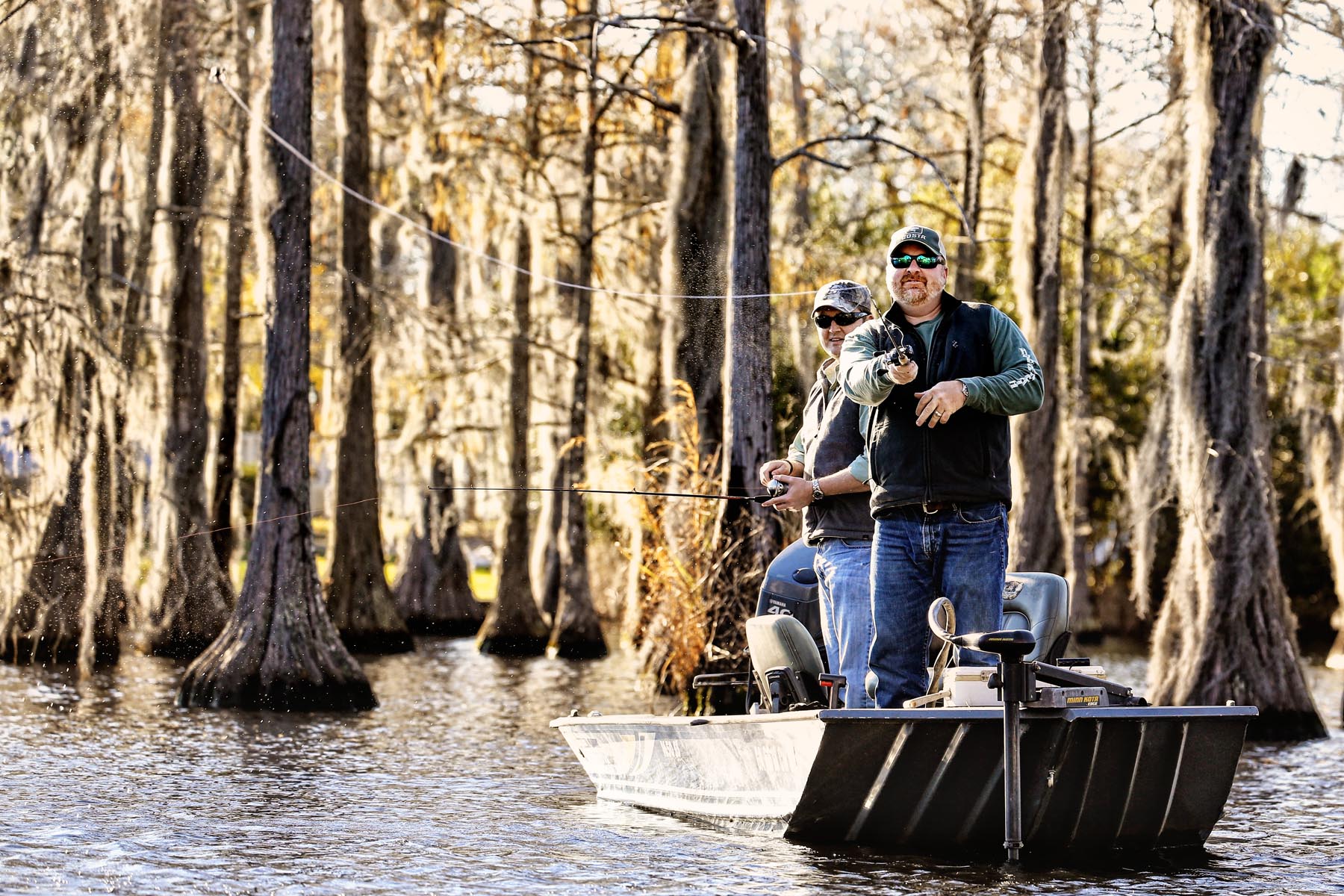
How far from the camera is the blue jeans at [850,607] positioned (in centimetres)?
A: 813

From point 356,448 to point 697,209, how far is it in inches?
256

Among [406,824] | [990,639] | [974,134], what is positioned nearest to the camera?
[990,639]

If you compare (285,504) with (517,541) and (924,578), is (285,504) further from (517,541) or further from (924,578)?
(517,541)

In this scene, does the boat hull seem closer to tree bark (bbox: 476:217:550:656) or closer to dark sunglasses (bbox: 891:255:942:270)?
dark sunglasses (bbox: 891:255:942:270)

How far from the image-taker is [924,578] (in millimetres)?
7574

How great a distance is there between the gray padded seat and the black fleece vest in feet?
3.62

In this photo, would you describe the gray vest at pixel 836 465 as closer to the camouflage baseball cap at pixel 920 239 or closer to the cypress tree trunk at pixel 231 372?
the camouflage baseball cap at pixel 920 239

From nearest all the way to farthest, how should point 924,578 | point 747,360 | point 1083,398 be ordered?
point 924,578 < point 747,360 < point 1083,398

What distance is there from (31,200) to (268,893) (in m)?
10.8

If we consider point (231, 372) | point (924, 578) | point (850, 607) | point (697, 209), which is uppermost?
point (697, 209)

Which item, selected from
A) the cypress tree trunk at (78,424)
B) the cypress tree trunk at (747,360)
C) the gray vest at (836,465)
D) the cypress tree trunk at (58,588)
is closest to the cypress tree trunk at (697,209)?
the cypress tree trunk at (747,360)

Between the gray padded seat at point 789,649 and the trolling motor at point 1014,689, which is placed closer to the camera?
the trolling motor at point 1014,689

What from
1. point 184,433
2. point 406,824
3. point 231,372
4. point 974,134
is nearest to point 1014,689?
point 406,824

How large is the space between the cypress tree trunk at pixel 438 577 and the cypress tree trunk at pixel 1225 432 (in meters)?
14.4
